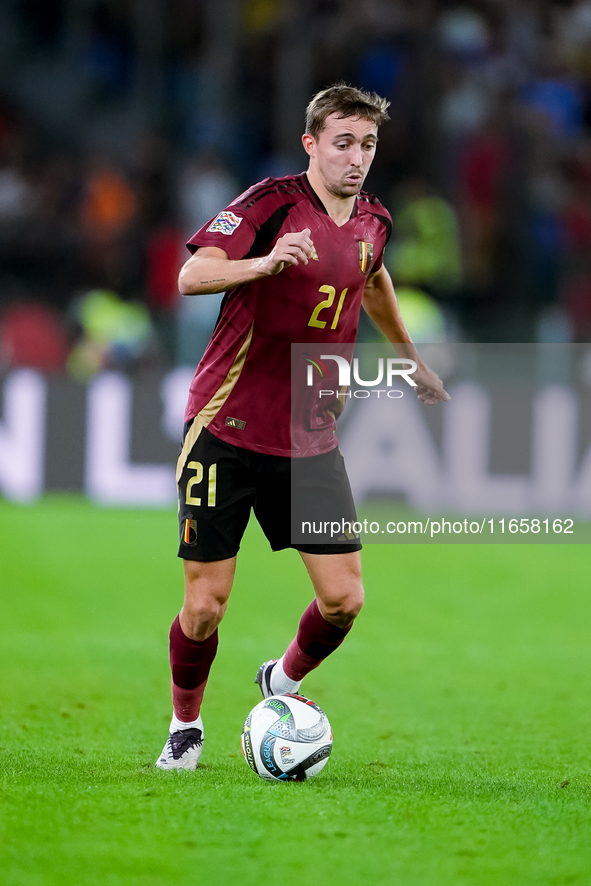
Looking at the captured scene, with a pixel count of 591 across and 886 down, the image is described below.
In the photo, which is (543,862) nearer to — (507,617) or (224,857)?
(224,857)

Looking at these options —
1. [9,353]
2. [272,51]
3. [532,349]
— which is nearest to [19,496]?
[9,353]

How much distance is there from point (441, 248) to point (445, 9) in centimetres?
353

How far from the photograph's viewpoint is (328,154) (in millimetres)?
3963

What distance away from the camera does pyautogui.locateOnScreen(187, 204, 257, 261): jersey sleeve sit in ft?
12.5

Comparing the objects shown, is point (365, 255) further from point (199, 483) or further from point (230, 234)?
point (199, 483)

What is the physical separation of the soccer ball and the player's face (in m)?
1.74

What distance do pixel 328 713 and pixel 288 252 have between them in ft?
7.67

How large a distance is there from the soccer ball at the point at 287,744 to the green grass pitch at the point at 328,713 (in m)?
0.07

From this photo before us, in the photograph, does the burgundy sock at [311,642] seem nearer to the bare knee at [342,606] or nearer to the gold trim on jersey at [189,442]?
the bare knee at [342,606]

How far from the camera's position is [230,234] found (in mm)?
3846

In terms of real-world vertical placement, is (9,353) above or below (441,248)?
below

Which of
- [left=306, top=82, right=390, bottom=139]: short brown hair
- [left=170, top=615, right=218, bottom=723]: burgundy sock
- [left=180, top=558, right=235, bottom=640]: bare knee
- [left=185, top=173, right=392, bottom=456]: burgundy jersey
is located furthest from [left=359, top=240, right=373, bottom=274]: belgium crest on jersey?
[left=170, top=615, right=218, bottom=723]: burgundy sock

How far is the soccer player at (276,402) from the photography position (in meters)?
3.98

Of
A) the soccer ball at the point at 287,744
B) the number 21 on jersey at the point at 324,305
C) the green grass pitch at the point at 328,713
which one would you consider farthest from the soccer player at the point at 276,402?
the green grass pitch at the point at 328,713
